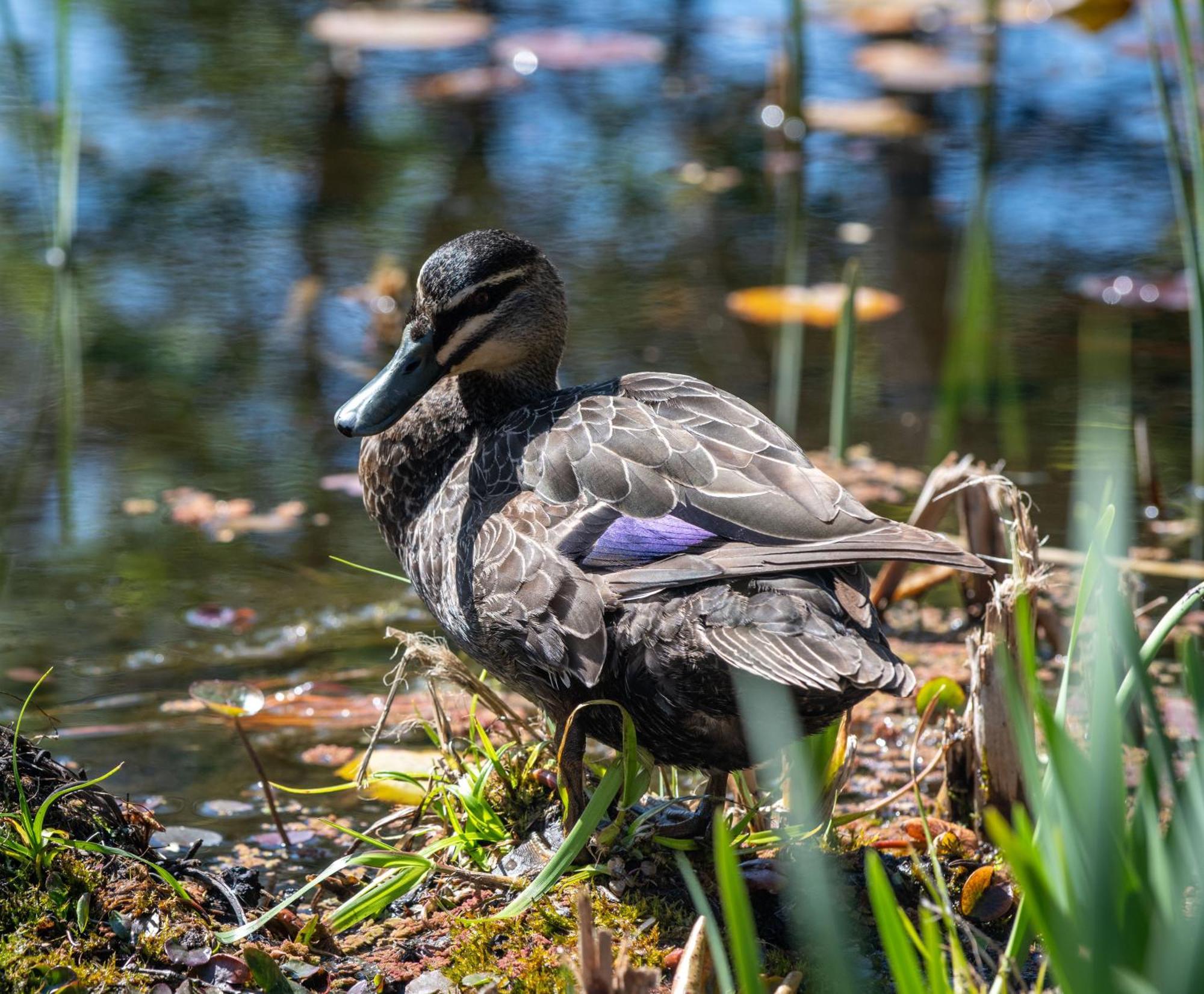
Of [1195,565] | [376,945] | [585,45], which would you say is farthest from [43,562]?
[585,45]

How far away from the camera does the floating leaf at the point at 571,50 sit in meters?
9.34

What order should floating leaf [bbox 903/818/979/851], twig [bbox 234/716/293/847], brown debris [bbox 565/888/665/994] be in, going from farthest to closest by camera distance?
twig [bbox 234/716/293/847], floating leaf [bbox 903/818/979/851], brown debris [bbox 565/888/665/994]

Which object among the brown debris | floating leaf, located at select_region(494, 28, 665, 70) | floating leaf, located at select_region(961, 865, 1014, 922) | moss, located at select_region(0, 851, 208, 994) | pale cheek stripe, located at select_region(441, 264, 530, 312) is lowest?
floating leaf, located at select_region(961, 865, 1014, 922)

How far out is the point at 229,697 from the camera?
3.25 m

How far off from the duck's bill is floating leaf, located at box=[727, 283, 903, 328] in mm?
3001

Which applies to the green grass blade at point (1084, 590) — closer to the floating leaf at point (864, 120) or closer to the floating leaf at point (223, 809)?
the floating leaf at point (223, 809)

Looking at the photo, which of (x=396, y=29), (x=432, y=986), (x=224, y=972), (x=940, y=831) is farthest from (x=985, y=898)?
(x=396, y=29)

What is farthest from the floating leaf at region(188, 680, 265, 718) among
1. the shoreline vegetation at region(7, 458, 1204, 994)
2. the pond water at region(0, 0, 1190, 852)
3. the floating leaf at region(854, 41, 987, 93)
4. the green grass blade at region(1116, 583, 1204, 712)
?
the floating leaf at region(854, 41, 987, 93)

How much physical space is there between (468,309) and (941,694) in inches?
57.7

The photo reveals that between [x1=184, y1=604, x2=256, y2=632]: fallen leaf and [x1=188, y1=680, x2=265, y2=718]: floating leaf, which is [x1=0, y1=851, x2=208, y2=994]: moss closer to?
[x1=188, y1=680, x2=265, y2=718]: floating leaf

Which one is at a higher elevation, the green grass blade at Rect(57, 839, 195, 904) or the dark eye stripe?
the dark eye stripe

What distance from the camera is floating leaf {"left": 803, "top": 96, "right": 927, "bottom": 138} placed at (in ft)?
28.6

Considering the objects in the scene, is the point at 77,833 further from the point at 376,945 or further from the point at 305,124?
the point at 305,124

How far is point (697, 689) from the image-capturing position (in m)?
2.78
